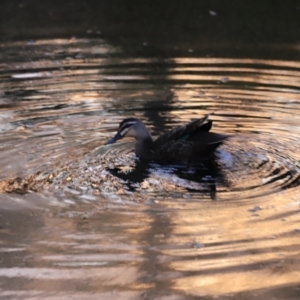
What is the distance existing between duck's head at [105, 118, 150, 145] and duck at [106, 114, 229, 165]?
0.42ft

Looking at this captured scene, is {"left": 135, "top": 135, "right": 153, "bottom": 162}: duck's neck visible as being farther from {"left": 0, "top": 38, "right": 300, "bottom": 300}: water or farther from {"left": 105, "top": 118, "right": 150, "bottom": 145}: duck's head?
{"left": 0, "top": 38, "right": 300, "bottom": 300}: water

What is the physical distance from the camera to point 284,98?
9.05 metres

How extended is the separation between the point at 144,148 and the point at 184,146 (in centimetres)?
48

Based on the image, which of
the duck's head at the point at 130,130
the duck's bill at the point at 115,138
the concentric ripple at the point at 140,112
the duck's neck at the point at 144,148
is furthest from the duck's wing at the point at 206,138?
the duck's bill at the point at 115,138

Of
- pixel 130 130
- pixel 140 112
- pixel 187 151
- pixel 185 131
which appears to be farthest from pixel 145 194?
pixel 140 112

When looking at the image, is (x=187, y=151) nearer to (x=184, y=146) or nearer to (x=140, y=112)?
(x=184, y=146)

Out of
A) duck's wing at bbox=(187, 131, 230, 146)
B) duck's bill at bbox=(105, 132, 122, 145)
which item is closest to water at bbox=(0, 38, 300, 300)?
duck's bill at bbox=(105, 132, 122, 145)

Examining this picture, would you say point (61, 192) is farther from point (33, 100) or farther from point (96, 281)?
point (33, 100)

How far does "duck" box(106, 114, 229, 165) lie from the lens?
6.70 meters

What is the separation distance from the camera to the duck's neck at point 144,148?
6883 mm

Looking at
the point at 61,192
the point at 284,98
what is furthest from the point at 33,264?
the point at 284,98

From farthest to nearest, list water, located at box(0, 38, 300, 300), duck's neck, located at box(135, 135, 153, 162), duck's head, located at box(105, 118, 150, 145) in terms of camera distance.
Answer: duck's head, located at box(105, 118, 150, 145), duck's neck, located at box(135, 135, 153, 162), water, located at box(0, 38, 300, 300)

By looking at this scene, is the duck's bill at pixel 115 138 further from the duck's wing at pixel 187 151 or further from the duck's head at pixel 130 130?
the duck's wing at pixel 187 151

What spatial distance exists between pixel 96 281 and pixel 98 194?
4.91ft
